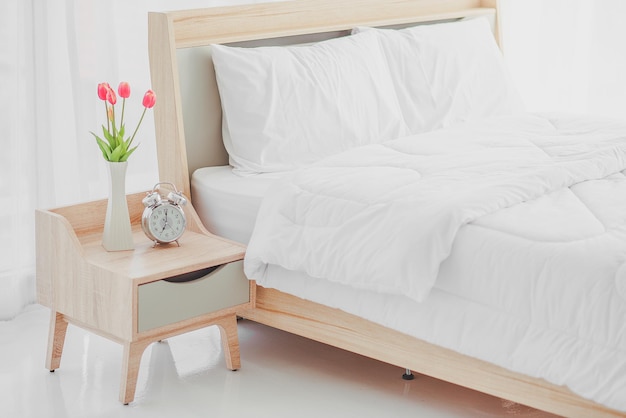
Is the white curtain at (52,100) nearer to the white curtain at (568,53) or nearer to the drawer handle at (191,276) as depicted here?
the drawer handle at (191,276)

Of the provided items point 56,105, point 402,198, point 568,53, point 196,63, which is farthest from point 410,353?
point 568,53

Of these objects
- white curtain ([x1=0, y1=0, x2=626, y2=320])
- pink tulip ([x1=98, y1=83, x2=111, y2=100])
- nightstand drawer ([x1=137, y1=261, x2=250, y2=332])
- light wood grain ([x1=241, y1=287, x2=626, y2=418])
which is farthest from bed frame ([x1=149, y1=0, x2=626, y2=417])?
white curtain ([x1=0, y1=0, x2=626, y2=320])

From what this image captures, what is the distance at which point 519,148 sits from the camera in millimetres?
3057

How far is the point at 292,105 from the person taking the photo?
3197 mm

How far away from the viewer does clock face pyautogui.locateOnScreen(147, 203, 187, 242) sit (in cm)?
285

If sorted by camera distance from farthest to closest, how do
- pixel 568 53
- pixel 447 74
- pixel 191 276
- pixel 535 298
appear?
pixel 568 53 < pixel 447 74 < pixel 191 276 < pixel 535 298

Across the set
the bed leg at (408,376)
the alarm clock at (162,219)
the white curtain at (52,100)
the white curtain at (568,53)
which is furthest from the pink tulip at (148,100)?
the white curtain at (568,53)

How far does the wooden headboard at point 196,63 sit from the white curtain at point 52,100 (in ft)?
1.53

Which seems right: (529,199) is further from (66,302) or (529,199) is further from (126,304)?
(66,302)

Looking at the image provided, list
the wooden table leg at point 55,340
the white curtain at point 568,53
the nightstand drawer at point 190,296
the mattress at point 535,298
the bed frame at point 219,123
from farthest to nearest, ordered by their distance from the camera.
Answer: the white curtain at point 568,53 < the wooden table leg at point 55,340 < the nightstand drawer at point 190,296 < the bed frame at point 219,123 < the mattress at point 535,298

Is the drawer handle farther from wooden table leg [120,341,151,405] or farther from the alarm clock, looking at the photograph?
wooden table leg [120,341,151,405]

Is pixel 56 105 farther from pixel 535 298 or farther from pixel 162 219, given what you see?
pixel 535 298

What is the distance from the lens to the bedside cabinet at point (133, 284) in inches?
104

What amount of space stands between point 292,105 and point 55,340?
0.98 meters
